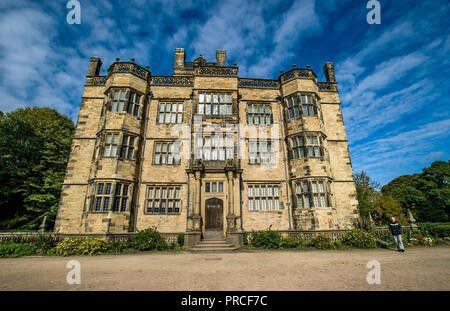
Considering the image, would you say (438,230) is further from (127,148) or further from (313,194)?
(127,148)

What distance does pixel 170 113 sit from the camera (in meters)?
17.1

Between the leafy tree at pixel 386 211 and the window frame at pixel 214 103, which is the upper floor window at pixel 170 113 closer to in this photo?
the window frame at pixel 214 103

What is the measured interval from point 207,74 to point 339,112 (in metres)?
12.6

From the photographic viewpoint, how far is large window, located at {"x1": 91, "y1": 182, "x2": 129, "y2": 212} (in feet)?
44.3

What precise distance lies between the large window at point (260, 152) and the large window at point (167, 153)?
6.16 m

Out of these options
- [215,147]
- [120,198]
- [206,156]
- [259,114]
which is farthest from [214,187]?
[259,114]

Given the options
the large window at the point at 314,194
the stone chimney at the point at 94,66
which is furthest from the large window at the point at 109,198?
the large window at the point at 314,194

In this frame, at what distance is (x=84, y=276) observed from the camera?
19.8ft

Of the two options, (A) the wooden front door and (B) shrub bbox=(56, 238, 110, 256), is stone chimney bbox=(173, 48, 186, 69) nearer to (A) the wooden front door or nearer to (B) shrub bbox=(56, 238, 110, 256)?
(A) the wooden front door

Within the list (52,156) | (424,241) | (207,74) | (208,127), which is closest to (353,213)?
(424,241)

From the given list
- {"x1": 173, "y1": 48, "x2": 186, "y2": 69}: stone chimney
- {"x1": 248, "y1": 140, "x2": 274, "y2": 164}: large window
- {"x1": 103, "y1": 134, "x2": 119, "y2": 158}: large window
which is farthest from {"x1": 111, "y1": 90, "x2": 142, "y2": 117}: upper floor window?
{"x1": 248, "y1": 140, "x2": 274, "y2": 164}: large window

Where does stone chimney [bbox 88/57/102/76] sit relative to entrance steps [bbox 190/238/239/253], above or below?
above

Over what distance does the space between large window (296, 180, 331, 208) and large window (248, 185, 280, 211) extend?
1.73m
